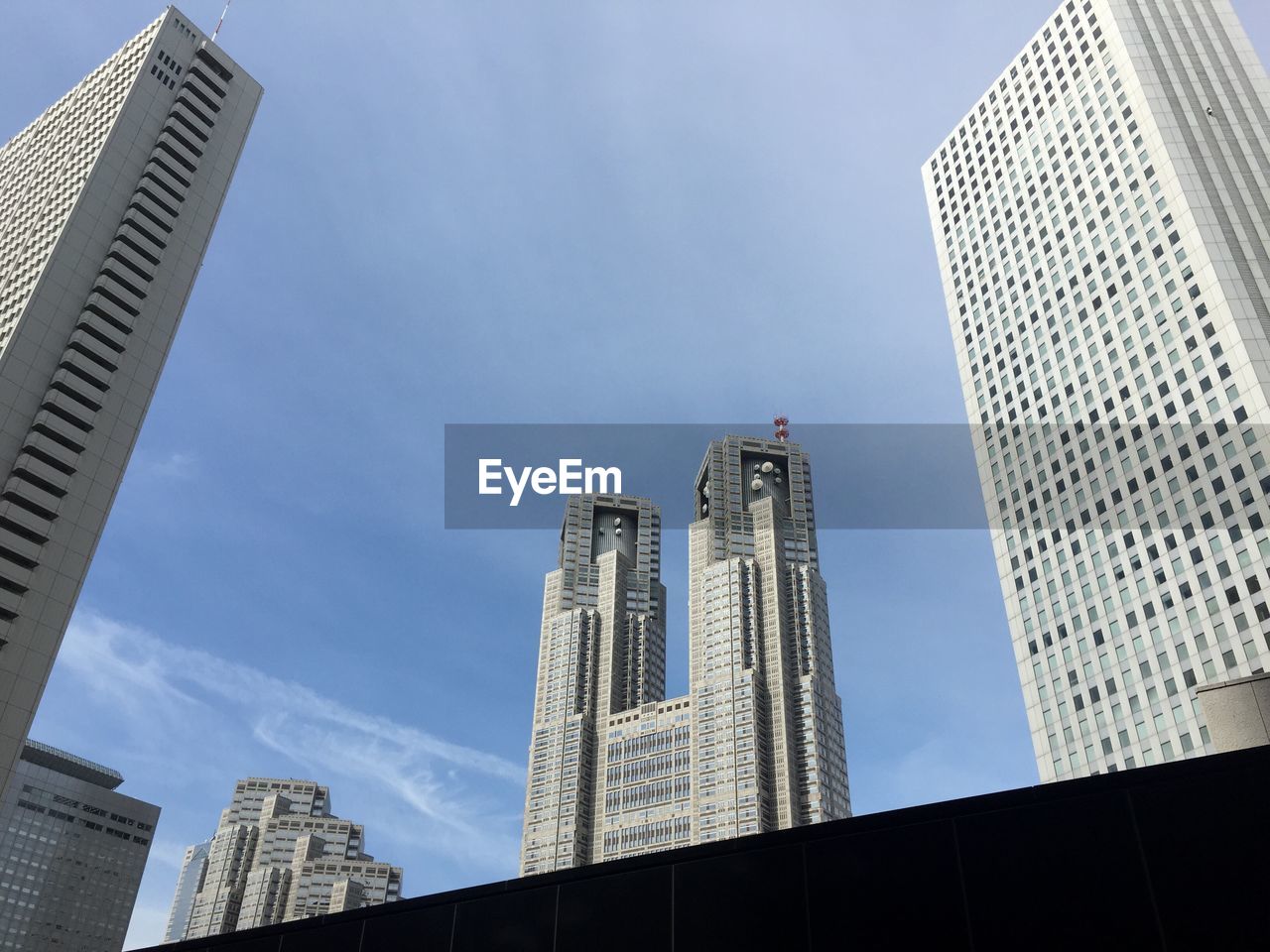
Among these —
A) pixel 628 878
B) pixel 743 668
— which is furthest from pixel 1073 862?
pixel 743 668

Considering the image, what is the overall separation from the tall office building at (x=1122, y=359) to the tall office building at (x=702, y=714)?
195ft

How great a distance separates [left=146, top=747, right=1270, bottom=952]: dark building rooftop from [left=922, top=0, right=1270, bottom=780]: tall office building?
77.6 m

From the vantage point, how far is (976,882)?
14180mm

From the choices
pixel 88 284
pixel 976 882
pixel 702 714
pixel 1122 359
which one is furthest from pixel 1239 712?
pixel 702 714

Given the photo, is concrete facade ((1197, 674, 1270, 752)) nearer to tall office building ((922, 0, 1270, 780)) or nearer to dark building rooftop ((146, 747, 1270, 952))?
dark building rooftop ((146, 747, 1270, 952))

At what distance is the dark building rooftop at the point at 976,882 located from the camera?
12852mm

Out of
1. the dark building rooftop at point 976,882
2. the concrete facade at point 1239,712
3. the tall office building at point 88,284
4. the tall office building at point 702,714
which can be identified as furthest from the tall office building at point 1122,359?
the tall office building at point 88,284

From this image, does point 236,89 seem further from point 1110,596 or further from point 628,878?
point 628,878

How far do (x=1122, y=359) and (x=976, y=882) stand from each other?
322 ft

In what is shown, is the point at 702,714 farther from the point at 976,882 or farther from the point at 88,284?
the point at 976,882

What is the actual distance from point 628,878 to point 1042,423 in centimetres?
9957

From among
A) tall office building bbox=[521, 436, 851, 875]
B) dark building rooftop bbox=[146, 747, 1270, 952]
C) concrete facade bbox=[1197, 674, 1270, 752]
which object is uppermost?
tall office building bbox=[521, 436, 851, 875]

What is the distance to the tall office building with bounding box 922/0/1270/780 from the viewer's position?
85750 millimetres

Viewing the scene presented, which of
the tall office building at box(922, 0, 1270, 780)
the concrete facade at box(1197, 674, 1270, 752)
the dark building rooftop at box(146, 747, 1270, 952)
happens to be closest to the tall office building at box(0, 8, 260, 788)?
the dark building rooftop at box(146, 747, 1270, 952)
